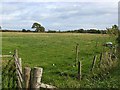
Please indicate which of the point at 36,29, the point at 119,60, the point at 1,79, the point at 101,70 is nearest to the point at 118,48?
the point at 119,60

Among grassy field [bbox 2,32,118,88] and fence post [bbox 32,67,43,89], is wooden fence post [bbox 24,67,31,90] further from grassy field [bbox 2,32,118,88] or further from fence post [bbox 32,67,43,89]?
grassy field [bbox 2,32,118,88]

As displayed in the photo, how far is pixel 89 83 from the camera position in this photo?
1230cm

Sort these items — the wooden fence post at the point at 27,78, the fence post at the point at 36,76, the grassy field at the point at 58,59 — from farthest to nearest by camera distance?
the grassy field at the point at 58,59 < the wooden fence post at the point at 27,78 < the fence post at the point at 36,76

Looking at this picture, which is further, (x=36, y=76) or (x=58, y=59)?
(x=58, y=59)

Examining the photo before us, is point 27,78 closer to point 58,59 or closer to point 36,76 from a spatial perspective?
point 36,76

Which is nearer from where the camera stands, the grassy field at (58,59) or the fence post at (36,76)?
the fence post at (36,76)

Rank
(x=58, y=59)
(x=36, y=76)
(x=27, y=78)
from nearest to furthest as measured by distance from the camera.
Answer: (x=36, y=76) → (x=27, y=78) → (x=58, y=59)

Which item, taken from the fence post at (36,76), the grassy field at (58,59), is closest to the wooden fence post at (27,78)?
the fence post at (36,76)

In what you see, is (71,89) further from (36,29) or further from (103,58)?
(36,29)

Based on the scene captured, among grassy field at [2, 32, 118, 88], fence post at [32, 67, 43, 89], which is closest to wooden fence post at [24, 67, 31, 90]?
fence post at [32, 67, 43, 89]

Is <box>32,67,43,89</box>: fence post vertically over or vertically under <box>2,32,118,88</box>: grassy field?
over

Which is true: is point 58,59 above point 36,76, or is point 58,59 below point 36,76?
below

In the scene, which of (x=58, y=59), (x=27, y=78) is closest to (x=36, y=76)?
(x=27, y=78)

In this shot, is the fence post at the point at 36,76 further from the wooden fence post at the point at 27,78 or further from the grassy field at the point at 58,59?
the grassy field at the point at 58,59
